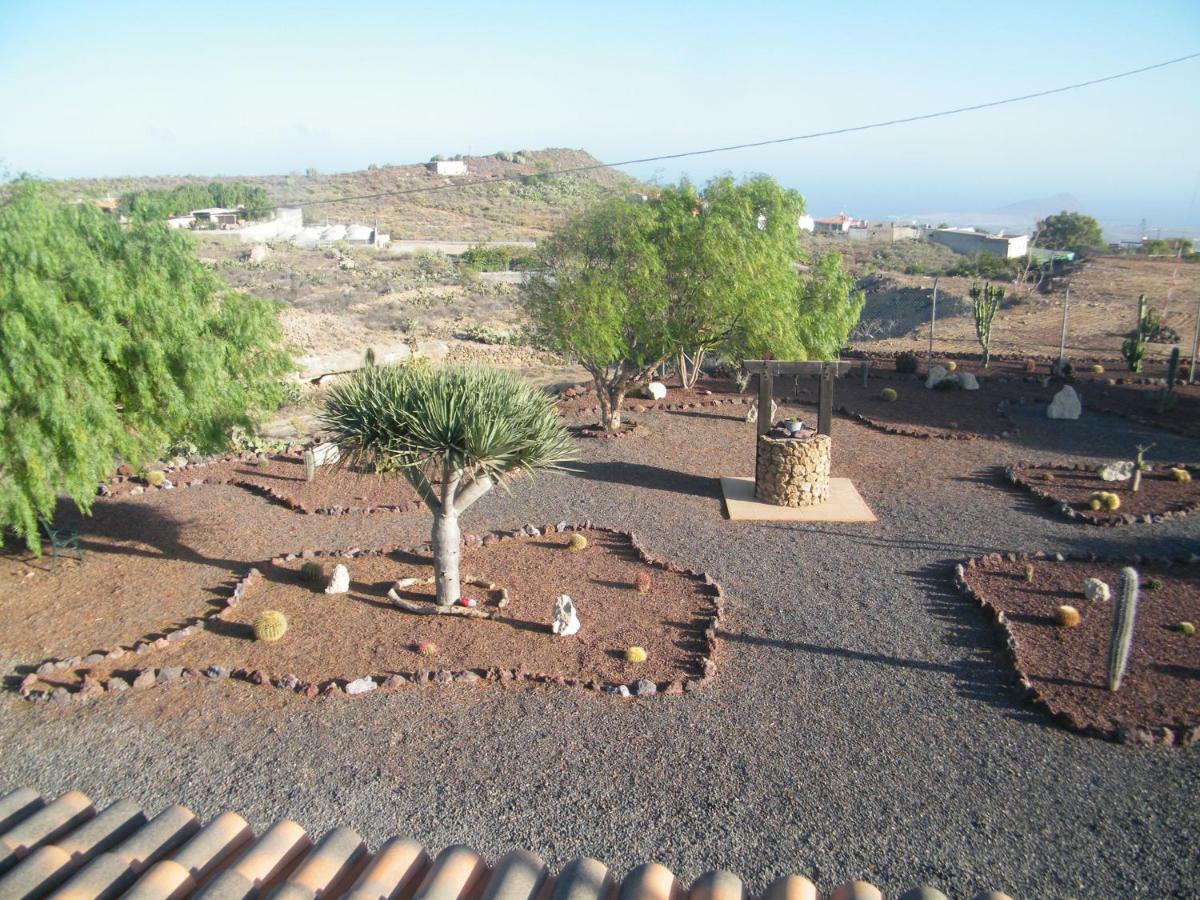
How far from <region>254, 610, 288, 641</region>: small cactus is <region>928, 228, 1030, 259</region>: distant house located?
5907 centimetres

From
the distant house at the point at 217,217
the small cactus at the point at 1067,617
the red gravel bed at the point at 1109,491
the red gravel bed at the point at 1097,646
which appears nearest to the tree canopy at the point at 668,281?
the red gravel bed at the point at 1109,491

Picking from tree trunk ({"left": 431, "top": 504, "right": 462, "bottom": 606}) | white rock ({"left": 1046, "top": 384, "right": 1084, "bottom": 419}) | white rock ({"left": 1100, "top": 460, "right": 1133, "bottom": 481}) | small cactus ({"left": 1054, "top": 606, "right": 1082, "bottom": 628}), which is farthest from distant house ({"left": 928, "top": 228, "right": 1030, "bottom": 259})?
tree trunk ({"left": 431, "top": 504, "right": 462, "bottom": 606})

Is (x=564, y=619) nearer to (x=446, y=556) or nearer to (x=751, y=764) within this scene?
(x=446, y=556)

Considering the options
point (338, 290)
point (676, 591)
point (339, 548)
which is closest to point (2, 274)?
point (339, 548)

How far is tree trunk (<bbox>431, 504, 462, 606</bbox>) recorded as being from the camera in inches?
405

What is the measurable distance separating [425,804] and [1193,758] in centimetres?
665

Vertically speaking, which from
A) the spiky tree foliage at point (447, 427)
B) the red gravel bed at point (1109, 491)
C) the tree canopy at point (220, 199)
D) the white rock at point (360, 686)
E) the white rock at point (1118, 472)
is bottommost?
the white rock at point (360, 686)

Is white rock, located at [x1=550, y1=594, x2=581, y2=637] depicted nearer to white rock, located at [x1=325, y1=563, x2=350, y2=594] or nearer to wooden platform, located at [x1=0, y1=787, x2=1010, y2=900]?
white rock, located at [x1=325, y1=563, x2=350, y2=594]

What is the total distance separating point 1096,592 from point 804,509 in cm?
450

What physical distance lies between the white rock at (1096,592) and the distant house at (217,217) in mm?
65215

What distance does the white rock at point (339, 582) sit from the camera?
11023 mm

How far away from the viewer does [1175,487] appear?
15109 mm

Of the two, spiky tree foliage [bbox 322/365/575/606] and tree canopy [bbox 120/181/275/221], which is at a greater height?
tree canopy [bbox 120/181/275/221]

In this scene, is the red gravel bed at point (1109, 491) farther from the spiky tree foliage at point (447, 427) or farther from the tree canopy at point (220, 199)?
the tree canopy at point (220, 199)
